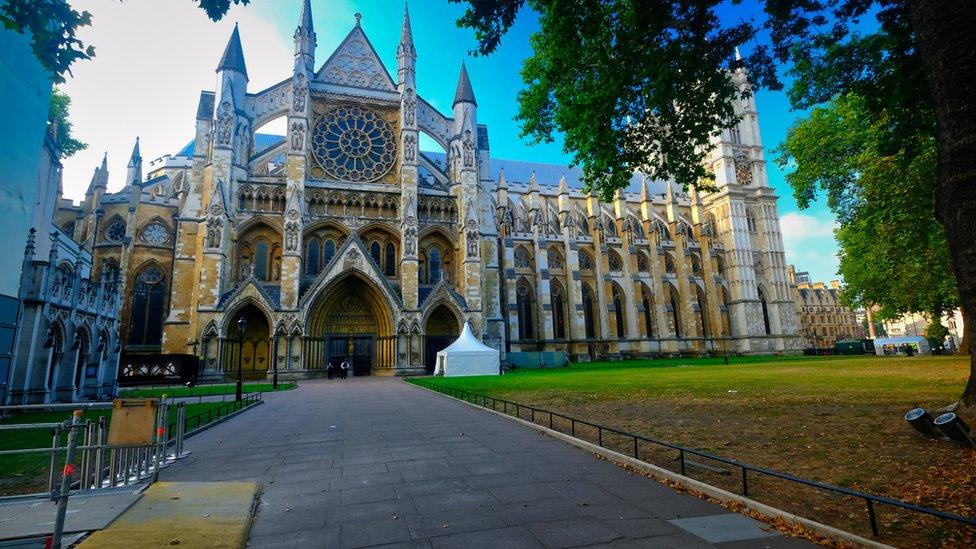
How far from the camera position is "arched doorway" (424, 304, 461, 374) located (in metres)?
31.4

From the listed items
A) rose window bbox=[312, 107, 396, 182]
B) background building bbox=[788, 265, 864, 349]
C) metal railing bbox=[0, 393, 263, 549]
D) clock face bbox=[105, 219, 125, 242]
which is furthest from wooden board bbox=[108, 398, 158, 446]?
background building bbox=[788, 265, 864, 349]

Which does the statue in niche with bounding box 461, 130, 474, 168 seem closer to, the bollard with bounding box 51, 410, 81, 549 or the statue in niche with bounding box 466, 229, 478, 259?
the statue in niche with bounding box 466, 229, 478, 259

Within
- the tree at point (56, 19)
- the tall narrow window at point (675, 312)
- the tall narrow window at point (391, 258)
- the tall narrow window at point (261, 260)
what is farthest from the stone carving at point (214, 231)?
the tall narrow window at point (675, 312)

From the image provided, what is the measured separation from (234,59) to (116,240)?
14929 millimetres

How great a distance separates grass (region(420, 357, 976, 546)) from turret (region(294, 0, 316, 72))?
27.6 meters

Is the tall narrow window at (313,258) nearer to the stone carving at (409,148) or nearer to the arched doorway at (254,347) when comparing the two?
the arched doorway at (254,347)

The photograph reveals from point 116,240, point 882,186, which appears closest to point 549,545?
point 882,186

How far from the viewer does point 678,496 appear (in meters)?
4.77

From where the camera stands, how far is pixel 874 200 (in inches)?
807

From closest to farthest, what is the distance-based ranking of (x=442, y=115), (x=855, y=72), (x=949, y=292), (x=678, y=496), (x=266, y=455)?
(x=678, y=496)
(x=266, y=455)
(x=855, y=72)
(x=949, y=292)
(x=442, y=115)

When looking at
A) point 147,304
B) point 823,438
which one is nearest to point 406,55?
point 147,304

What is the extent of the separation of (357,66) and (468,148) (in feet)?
35.1

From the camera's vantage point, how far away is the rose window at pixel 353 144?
3169 centimetres

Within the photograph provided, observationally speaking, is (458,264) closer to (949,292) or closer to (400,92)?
(400,92)
